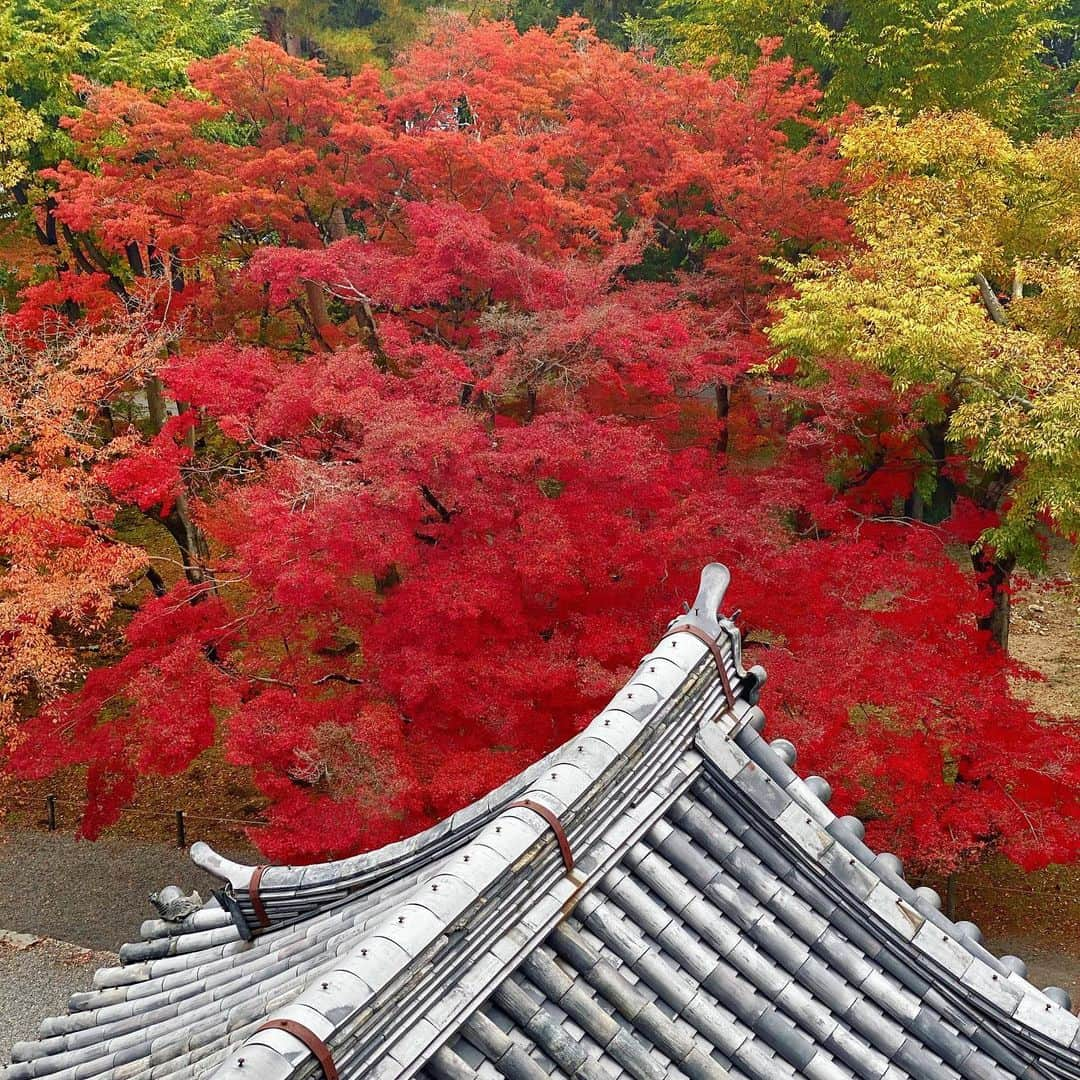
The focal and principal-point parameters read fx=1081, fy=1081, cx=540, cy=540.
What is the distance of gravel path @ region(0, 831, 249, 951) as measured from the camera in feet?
48.6

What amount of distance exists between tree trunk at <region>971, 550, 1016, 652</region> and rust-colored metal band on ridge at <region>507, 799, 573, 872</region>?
1152cm

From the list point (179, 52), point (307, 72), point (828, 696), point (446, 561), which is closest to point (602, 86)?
point (307, 72)

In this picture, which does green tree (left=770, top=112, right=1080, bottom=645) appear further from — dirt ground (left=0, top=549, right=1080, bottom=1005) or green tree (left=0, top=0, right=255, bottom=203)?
green tree (left=0, top=0, right=255, bottom=203)

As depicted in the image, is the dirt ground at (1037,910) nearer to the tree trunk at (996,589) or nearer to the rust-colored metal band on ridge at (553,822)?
the tree trunk at (996,589)

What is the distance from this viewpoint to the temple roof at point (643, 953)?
3396 millimetres

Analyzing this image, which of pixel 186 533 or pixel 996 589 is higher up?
pixel 996 589

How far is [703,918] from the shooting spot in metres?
4.14

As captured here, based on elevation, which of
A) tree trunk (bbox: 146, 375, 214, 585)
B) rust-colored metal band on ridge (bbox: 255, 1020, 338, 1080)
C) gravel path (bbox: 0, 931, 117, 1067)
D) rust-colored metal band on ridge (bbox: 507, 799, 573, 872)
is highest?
rust-colored metal band on ridge (bbox: 507, 799, 573, 872)

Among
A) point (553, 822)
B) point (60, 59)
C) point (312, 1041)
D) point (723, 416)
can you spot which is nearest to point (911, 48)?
point (723, 416)

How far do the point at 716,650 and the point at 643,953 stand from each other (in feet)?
4.03

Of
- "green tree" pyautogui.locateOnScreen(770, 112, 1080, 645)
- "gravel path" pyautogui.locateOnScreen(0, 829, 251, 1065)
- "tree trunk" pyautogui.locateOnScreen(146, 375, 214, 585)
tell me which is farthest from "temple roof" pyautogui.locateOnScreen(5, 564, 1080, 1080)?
"tree trunk" pyautogui.locateOnScreen(146, 375, 214, 585)

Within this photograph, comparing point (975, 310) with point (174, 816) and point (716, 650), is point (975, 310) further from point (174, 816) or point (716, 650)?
point (174, 816)

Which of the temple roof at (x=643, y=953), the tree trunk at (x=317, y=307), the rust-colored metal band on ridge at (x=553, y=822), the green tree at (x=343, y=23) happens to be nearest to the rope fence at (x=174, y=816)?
the tree trunk at (x=317, y=307)

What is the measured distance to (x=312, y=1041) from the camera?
305 cm
